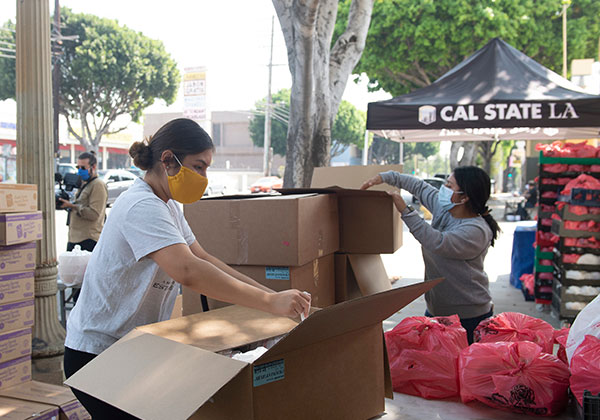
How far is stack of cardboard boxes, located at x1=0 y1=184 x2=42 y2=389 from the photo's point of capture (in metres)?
3.55

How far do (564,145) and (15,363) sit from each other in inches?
230

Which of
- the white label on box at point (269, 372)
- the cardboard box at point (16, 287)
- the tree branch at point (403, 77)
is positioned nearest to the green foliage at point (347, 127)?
the tree branch at point (403, 77)

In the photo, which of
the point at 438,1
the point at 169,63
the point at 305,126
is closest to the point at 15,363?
the point at 305,126

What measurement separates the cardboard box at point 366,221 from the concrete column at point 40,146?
2.27 metres

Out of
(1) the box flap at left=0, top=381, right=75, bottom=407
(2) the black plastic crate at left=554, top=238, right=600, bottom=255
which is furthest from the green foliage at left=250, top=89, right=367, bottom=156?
(1) the box flap at left=0, top=381, right=75, bottom=407

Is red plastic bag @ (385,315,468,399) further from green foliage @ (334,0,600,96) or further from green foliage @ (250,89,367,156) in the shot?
green foliage @ (250,89,367,156)

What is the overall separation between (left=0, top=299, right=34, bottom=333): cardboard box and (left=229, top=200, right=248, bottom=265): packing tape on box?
1880mm

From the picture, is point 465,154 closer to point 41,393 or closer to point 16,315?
point 16,315

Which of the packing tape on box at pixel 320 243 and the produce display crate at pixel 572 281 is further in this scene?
the produce display crate at pixel 572 281

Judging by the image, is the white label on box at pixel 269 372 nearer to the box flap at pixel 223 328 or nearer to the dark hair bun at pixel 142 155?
the box flap at pixel 223 328

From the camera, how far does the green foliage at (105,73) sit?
28438mm

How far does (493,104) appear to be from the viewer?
18.9ft

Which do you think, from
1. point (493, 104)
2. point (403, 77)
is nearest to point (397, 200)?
point (493, 104)

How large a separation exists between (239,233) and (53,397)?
176 cm
